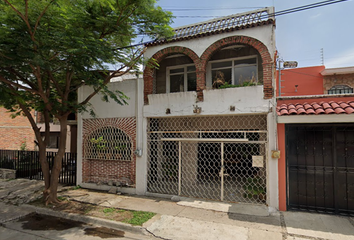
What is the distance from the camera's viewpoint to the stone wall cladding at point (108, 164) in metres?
7.55

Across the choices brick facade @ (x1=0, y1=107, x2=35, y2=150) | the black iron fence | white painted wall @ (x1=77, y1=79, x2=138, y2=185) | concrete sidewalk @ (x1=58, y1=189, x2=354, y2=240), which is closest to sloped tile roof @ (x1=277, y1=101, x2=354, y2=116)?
concrete sidewalk @ (x1=58, y1=189, x2=354, y2=240)

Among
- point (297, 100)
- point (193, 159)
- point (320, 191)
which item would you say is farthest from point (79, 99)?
point (320, 191)

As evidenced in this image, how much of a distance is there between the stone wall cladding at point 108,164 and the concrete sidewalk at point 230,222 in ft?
4.45

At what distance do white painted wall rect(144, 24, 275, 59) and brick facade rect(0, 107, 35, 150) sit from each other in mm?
13655

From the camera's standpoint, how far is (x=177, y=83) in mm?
8695

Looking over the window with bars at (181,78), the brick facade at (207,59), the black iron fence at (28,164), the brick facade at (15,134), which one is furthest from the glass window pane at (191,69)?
the brick facade at (15,134)

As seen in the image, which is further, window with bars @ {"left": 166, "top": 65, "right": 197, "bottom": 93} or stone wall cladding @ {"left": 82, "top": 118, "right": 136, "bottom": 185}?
window with bars @ {"left": 166, "top": 65, "right": 197, "bottom": 93}

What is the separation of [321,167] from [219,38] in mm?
4855

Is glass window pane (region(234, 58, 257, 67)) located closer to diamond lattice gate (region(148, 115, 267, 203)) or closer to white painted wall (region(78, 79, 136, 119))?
diamond lattice gate (region(148, 115, 267, 203))

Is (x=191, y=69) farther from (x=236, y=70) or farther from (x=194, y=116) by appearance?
(x=194, y=116)

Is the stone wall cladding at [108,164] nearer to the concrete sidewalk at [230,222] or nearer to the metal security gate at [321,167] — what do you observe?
the concrete sidewalk at [230,222]

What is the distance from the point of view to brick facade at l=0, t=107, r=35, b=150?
50.8 ft

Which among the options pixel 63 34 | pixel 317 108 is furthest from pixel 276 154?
pixel 63 34

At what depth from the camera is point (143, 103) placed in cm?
748
